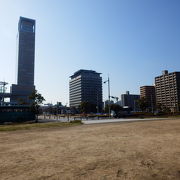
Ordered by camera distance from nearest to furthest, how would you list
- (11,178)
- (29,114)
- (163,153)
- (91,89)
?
(11,178) → (163,153) → (29,114) → (91,89)

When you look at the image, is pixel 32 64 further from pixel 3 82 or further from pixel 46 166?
pixel 46 166

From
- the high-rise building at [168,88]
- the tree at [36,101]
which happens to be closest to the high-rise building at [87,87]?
the high-rise building at [168,88]

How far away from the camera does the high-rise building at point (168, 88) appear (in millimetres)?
158225

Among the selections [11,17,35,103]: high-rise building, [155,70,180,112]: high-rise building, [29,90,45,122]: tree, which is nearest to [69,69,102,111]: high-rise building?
[11,17,35,103]: high-rise building

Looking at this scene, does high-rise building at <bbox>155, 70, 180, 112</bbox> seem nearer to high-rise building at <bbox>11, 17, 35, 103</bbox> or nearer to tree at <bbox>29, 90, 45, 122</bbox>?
tree at <bbox>29, 90, 45, 122</bbox>

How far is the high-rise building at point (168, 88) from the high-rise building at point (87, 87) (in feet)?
199

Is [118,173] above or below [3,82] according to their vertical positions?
below

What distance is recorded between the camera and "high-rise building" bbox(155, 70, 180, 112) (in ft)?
519

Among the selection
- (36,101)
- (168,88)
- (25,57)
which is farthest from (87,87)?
(36,101)

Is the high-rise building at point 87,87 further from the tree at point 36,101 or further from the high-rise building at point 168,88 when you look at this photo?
the tree at point 36,101

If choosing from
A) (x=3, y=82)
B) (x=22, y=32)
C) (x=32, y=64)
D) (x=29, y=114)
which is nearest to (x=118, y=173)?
(x=29, y=114)

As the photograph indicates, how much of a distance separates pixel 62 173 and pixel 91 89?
180 metres

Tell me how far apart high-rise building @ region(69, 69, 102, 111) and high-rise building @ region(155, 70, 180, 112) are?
6061 cm

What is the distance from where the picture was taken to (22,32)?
197125mm
